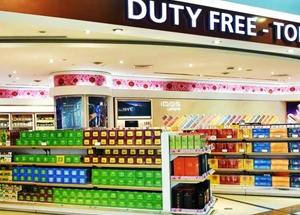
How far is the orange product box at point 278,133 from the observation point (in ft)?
24.7

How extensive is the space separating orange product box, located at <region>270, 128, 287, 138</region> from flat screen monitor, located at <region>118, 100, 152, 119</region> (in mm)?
5454

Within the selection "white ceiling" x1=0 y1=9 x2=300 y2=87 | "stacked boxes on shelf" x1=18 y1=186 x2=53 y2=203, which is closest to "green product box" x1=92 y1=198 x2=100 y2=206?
"stacked boxes on shelf" x1=18 y1=186 x2=53 y2=203

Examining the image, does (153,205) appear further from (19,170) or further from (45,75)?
(45,75)

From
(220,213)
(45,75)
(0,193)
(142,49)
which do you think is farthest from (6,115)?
(220,213)

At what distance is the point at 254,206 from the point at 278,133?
168 cm

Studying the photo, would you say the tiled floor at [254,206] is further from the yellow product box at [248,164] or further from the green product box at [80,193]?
the green product box at [80,193]

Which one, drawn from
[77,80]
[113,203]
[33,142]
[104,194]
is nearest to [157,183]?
[113,203]

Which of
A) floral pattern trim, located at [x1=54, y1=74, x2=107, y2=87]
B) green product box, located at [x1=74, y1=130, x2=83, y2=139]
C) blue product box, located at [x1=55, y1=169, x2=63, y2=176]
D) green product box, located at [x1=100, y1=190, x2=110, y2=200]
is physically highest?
floral pattern trim, located at [x1=54, y1=74, x2=107, y2=87]

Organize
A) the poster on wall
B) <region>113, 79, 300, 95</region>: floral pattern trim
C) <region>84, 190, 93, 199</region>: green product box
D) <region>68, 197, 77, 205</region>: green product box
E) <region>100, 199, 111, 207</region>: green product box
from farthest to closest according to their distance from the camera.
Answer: the poster on wall
<region>113, 79, 300, 95</region>: floral pattern trim
<region>68, 197, 77, 205</region>: green product box
<region>84, 190, 93, 199</region>: green product box
<region>100, 199, 111, 207</region>: green product box

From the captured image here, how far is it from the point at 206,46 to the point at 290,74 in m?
6.11

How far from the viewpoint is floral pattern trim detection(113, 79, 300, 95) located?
1239 centimetres

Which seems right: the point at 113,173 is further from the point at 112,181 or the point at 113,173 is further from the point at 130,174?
the point at 130,174

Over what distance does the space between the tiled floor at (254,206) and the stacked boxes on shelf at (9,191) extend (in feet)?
1.15

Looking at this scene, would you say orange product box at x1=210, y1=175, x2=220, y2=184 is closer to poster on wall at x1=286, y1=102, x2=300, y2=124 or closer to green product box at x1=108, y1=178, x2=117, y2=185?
green product box at x1=108, y1=178, x2=117, y2=185
